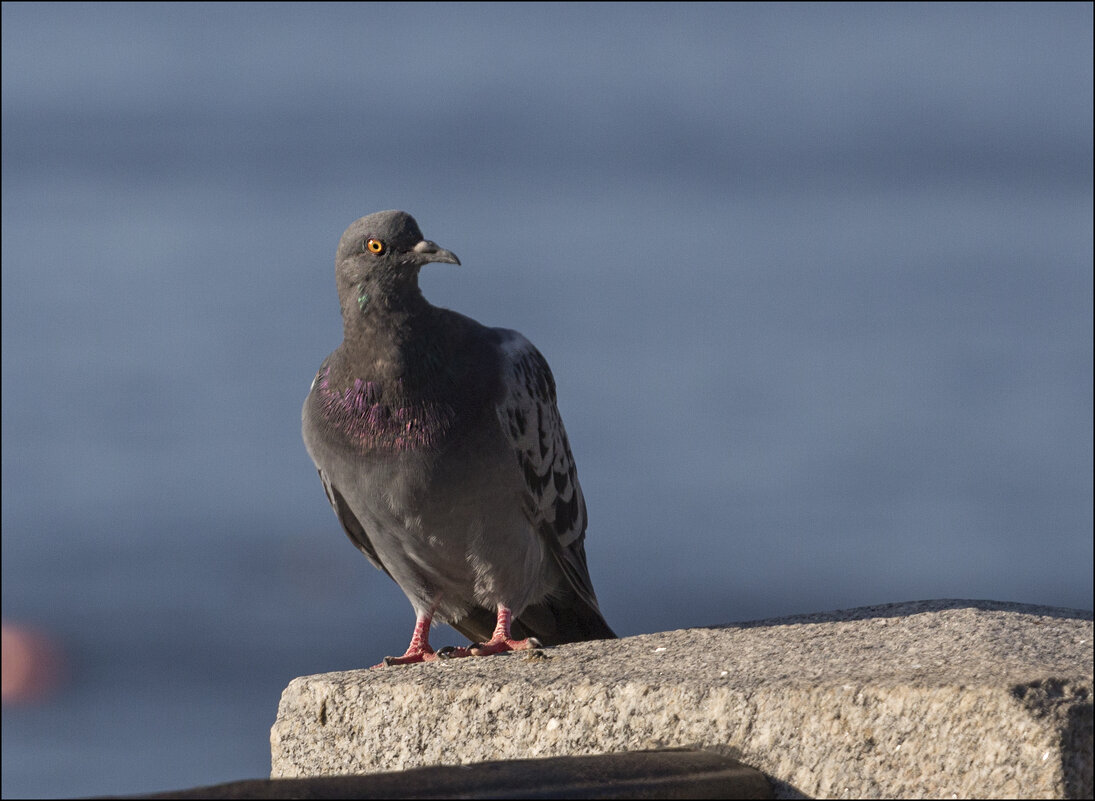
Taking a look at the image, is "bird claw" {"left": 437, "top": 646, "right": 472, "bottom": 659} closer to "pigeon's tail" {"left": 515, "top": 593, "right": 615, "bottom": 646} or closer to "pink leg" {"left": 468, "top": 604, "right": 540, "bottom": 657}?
"pink leg" {"left": 468, "top": 604, "right": 540, "bottom": 657}

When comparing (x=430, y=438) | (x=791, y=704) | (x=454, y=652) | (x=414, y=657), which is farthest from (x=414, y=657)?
(x=791, y=704)

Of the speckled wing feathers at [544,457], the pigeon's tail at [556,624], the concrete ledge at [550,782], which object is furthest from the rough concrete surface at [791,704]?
the pigeon's tail at [556,624]

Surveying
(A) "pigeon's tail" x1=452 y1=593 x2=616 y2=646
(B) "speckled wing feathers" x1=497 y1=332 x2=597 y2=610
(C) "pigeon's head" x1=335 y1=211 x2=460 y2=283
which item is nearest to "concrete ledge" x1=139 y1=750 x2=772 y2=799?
(B) "speckled wing feathers" x1=497 y1=332 x2=597 y2=610

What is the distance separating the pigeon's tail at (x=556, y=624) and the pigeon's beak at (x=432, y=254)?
7.14 ft

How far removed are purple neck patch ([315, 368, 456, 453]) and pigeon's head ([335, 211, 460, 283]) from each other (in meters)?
0.56

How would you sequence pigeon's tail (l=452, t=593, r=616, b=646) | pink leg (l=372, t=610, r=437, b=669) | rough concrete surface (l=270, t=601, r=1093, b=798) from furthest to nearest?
pigeon's tail (l=452, t=593, r=616, b=646)
pink leg (l=372, t=610, r=437, b=669)
rough concrete surface (l=270, t=601, r=1093, b=798)

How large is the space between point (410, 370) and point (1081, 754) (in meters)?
3.92

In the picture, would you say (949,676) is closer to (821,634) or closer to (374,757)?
(821,634)

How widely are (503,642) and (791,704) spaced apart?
3.10m

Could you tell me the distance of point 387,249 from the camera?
6625mm

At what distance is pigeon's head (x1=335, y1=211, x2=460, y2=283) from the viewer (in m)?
6.61

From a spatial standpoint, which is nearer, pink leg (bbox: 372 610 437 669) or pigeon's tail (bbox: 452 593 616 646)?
pink leg (bbox: 372 610 437 669)

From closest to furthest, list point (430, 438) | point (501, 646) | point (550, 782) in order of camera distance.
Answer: point (550, 782)
point (430, 438)
point (501, 646)

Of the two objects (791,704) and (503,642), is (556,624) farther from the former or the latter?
(791,704)
